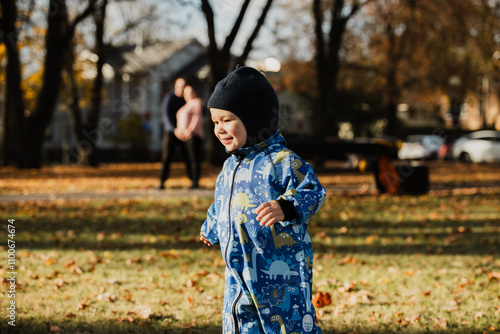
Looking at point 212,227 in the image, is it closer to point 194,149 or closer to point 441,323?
point 441,323

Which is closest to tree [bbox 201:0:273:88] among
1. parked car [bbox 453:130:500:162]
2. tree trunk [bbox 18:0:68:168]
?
tree trunk [bbox 18:0:68:168]

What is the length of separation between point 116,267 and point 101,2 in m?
14.9

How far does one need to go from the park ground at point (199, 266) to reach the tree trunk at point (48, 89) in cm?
953

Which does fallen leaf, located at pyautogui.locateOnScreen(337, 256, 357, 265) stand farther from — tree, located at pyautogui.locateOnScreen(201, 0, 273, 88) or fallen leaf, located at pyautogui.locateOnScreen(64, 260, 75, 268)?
tree, located at pyautogui.locateOnScreen(201, 0, 273, 88)

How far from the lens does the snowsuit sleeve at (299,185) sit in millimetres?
2715

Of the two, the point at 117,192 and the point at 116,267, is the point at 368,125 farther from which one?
the point at 116,267

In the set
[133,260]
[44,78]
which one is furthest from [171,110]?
[44,78]

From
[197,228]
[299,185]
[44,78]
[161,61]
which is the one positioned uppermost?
[161,61]

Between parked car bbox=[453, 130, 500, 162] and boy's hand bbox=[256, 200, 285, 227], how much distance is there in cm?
3062

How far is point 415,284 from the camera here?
17.3 ft

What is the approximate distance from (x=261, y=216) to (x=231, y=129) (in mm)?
515

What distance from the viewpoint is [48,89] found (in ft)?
66.6

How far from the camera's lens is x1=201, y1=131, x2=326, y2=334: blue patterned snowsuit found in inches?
109

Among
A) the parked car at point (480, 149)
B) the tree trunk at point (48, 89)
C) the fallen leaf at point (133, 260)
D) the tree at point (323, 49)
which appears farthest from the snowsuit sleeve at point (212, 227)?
the parked car at point (480, 149)
